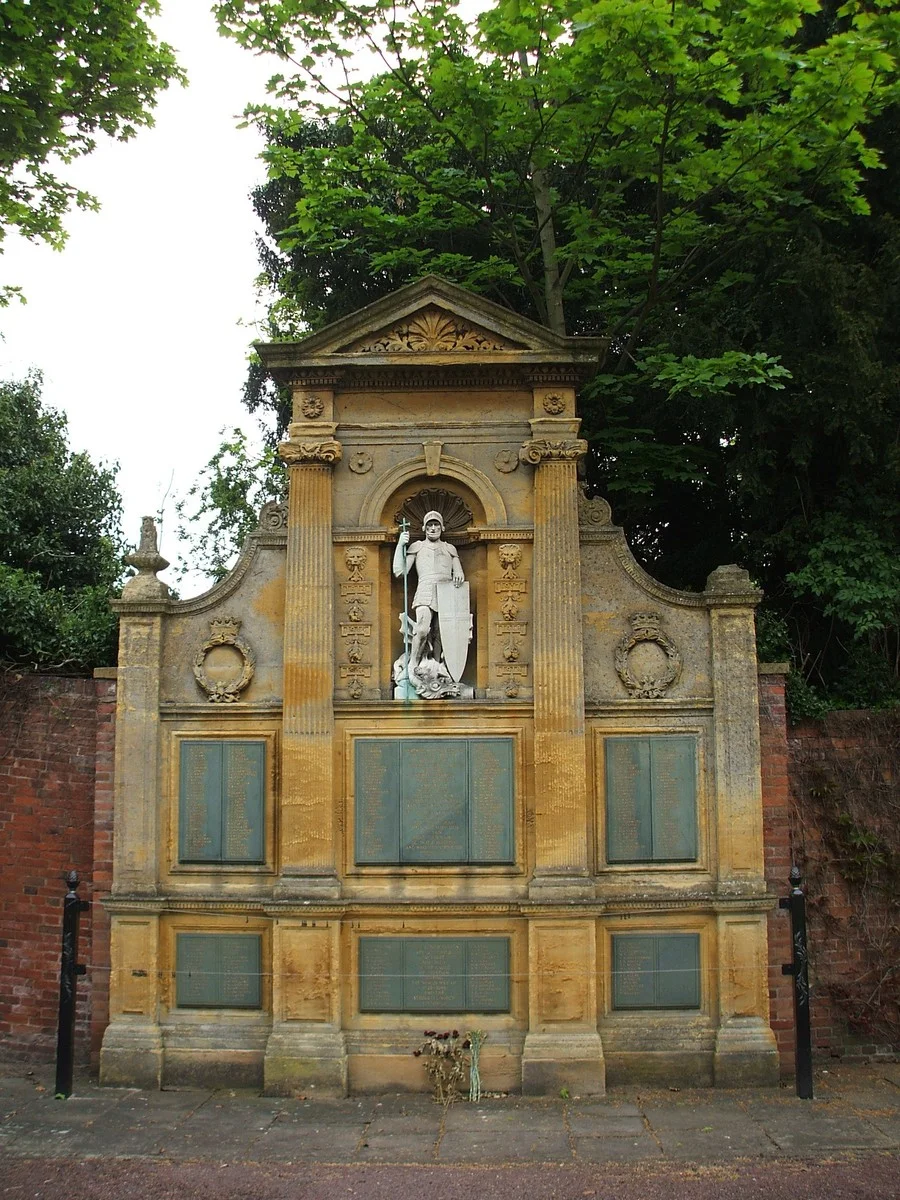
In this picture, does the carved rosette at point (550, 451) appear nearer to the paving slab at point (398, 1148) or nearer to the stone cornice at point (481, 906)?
the stone cornice at point (481, 906)

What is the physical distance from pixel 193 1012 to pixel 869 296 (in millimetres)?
9781

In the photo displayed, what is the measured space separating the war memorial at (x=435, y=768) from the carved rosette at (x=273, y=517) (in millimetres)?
43

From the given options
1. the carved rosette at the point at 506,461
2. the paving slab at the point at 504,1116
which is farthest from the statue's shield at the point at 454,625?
the paving slab at the point at 504,1116

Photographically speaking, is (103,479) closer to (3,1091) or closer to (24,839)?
(24,839)

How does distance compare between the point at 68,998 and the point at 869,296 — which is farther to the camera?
the point at 869,296

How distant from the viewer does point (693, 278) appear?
521 inches

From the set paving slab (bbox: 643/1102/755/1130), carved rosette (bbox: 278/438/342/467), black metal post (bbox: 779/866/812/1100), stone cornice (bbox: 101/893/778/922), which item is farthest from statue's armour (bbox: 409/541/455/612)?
paving slab (bbox: 643/1102/755/1130)

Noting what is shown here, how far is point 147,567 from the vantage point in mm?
11117

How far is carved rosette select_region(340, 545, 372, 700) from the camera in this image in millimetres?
10758

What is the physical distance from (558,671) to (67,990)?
5.04 metres

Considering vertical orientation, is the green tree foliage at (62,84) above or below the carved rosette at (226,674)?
above

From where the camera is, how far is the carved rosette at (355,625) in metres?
10.8

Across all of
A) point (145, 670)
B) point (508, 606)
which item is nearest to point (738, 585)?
point (508, 606)

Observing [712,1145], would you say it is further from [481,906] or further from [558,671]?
[558,671]
